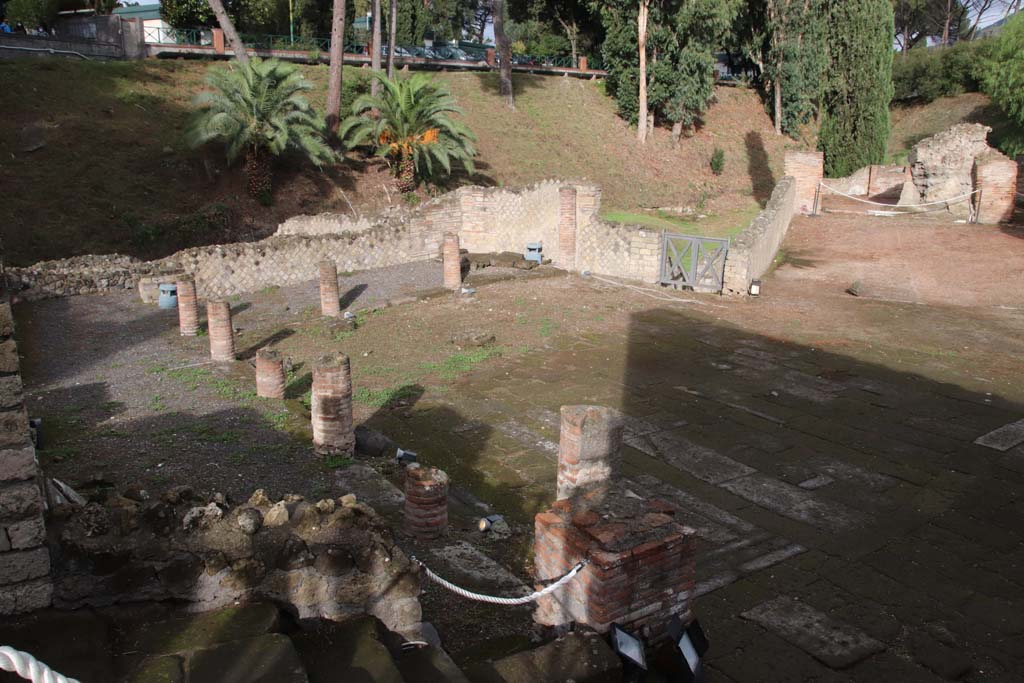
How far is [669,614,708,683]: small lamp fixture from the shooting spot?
4.29 m

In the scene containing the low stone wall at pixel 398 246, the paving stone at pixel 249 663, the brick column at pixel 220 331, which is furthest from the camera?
the low stone wall at pixel 398 246

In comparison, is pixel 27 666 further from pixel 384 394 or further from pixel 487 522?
pixel 384 394

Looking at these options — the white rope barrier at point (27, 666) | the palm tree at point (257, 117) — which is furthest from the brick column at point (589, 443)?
the palm tree at point (257, 117)

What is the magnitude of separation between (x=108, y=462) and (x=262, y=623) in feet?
15.8

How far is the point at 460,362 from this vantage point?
511 inches

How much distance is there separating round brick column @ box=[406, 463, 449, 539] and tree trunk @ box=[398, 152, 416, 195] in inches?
868

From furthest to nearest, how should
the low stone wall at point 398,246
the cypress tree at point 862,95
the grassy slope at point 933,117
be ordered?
the grassy slope at point 933,117 → the cypress tree at point 862,95 → the low stone wall at point 398,246

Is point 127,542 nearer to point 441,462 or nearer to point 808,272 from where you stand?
point 441,462

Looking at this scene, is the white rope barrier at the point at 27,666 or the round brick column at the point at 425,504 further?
the round brick column at the point at 425,504

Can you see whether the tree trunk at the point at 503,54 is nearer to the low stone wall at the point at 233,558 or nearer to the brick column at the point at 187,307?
the brick column at the point at 187,307

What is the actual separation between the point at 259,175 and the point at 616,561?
76.4 feet

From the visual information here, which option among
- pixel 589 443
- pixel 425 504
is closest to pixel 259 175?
pixel 425 504

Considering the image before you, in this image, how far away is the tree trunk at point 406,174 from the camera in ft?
89.1

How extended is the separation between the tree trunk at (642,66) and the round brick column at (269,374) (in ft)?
97.4
